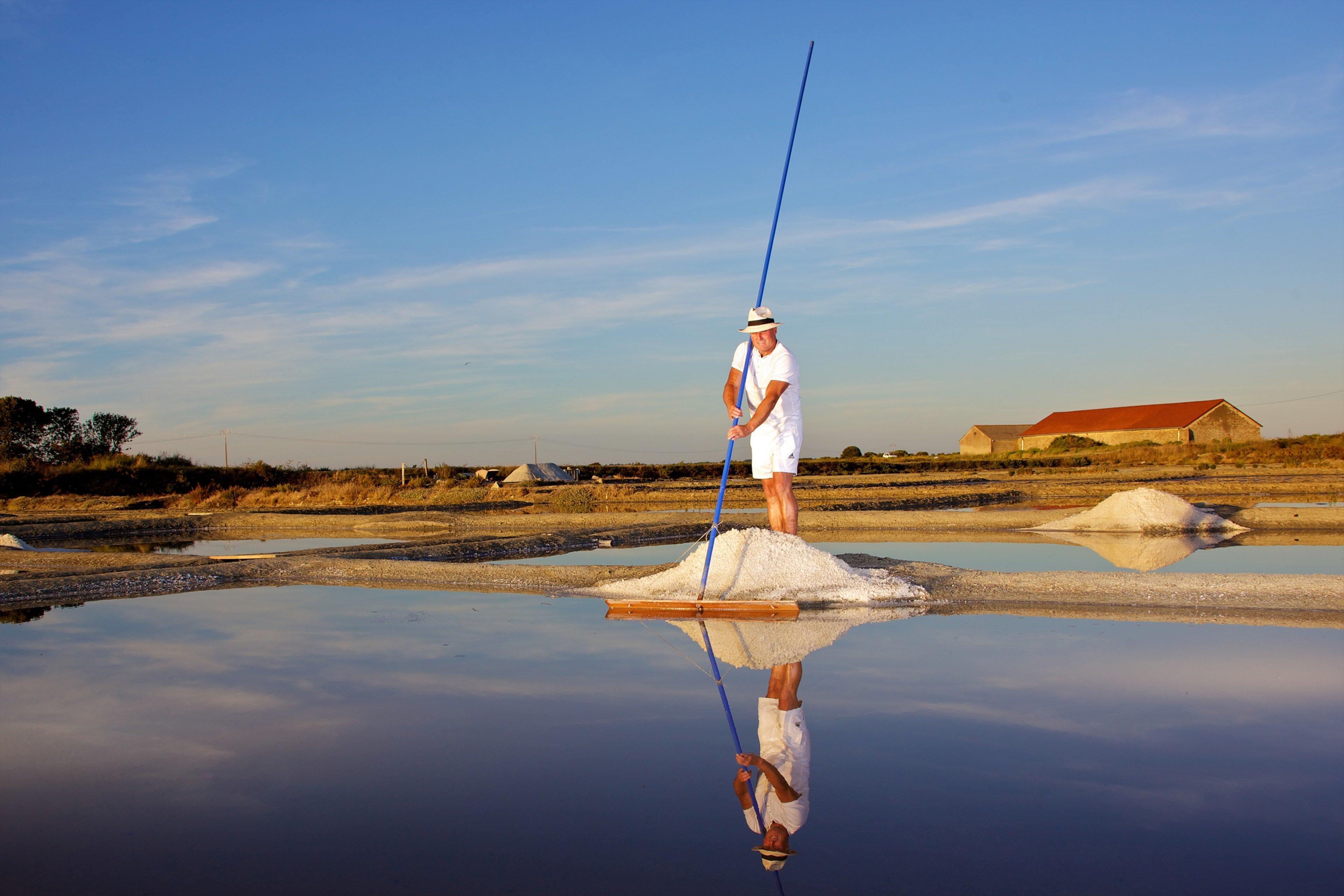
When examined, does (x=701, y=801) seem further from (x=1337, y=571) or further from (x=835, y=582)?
(x=1337, y=571)

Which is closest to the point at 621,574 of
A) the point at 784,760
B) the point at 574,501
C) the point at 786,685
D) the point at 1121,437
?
the point at 786,685

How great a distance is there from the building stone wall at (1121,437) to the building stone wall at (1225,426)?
18.6 inches

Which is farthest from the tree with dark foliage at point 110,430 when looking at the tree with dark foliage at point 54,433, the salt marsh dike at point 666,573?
the salt marsh dike at point 666,573

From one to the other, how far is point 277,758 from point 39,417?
2007 inches

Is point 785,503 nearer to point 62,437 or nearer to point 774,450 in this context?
point 774,450

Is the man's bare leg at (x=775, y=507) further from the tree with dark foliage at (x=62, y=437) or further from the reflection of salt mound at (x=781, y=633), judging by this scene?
the tree with dark foliage at (x=62, y=437)

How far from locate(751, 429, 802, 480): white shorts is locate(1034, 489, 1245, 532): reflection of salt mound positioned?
22.8 ft

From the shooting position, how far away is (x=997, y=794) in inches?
94.3

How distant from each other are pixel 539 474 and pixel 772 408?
34.1 meters

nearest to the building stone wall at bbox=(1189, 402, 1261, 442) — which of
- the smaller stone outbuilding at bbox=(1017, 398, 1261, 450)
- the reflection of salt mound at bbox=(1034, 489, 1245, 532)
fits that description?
the smaller stone outbuilding at bbox=(1017, 398, 1261, 450)

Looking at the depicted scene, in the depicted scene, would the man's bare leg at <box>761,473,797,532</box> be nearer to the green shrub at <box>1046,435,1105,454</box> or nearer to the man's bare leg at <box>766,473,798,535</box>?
the man's bare leg at <box>766,473,798,535</box>

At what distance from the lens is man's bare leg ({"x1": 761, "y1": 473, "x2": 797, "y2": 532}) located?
21.4 feet

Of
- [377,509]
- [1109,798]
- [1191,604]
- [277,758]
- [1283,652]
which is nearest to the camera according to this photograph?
[1109,798]

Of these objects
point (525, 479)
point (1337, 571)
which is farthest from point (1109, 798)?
point (525, 479)
